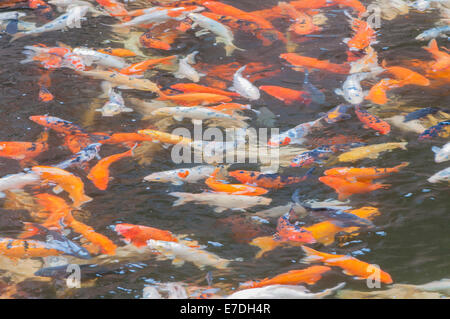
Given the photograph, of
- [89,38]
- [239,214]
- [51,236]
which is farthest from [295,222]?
[89,38]

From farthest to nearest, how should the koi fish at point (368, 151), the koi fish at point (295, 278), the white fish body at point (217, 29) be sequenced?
the white fish body at point (217, 29) → the koi fish at point (368, 151) → the koi fish at point (295, 278)

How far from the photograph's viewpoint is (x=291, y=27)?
529 cm

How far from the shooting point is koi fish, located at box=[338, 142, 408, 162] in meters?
3.54

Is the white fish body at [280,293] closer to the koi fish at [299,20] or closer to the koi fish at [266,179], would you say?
the koi fish at [266,179]

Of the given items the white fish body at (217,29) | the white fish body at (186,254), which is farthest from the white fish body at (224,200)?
the white fish body at (217,29)

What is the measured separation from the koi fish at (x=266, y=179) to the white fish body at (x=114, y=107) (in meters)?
1.22

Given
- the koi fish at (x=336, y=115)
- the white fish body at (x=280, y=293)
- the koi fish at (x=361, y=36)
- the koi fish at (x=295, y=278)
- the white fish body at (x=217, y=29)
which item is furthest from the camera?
the white fish body at (x=217, y=29)

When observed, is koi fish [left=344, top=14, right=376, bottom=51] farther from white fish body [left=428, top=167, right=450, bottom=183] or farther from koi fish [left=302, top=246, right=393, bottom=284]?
koi fish [left=302, top=246, right=393, bottom=284]

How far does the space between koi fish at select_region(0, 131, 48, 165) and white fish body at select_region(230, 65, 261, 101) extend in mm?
1549

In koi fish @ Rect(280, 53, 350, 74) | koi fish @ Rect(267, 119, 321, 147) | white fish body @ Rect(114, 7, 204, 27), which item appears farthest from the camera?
white fish body @ Rect(114, 7, 204, 27)

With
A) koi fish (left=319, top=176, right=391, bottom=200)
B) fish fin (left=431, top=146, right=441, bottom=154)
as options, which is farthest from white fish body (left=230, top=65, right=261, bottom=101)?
fish fin (left=431, top=146, right=441, bottom=154)

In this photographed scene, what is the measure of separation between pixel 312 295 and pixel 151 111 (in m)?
2.18

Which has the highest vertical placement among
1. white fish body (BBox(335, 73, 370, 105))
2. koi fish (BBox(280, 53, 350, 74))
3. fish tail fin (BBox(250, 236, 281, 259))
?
koi fish (BBox(280, 53, 350, 74))

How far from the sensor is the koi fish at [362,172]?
3.33 meters
